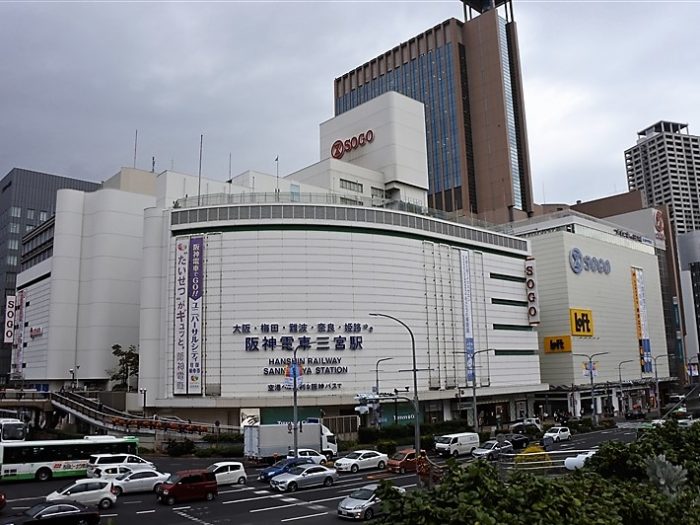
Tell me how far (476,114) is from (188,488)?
133 metres

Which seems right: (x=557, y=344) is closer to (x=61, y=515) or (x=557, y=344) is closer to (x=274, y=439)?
(x=274, y=439)

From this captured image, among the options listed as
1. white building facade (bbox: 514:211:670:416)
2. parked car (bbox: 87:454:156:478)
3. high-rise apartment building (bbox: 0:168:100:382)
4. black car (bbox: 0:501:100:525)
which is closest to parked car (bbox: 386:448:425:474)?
parked car (bbox: 87:454:156:478)

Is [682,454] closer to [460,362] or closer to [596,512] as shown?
[596,512]

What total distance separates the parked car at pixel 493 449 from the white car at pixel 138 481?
78.6 ft

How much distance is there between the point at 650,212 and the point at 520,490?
144467 millimetres

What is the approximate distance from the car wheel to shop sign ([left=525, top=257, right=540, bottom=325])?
69305 millimetres

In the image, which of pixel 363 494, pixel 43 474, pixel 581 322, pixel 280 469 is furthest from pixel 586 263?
pixel 43 474

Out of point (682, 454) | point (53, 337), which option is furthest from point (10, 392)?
point (682, 454)

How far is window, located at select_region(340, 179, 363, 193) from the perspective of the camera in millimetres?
95669

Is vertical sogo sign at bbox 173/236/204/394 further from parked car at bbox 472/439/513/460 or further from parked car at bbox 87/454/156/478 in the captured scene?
parked car at bbox 472/439/513/460

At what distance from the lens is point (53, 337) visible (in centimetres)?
8869

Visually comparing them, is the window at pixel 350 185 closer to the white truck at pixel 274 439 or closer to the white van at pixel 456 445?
the white van at pixel 456 445

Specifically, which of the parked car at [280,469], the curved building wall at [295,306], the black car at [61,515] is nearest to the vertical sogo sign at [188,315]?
the curved building wall at [295,306]

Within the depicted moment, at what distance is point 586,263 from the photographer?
10756cm
